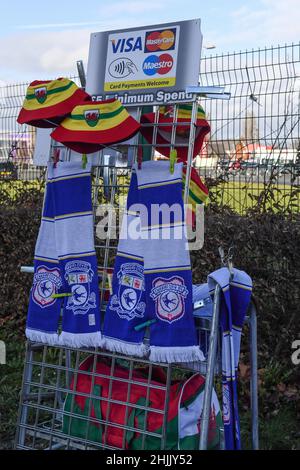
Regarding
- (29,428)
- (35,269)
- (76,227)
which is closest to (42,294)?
(35,269)

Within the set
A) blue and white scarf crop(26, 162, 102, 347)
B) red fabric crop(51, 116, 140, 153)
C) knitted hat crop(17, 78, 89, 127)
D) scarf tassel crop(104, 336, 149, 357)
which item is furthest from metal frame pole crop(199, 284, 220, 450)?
knitted hat crop(17, 78, 89, 127)

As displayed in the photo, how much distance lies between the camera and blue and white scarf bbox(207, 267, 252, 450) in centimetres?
299

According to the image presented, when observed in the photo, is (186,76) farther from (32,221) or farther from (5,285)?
(5,285)

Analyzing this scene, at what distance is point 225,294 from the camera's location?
2953 millimetres

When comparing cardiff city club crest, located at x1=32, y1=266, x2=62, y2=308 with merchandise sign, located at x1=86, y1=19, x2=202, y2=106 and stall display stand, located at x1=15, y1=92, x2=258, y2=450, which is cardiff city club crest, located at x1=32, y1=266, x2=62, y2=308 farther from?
merchandise sign, located at x1=86, y1=19, x2=202, y2=106

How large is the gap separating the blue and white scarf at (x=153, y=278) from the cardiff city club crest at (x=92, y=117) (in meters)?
0.32

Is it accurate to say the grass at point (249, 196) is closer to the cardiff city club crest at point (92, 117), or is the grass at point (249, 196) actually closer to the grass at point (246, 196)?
the grass at point (246, 196)

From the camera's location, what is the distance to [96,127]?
3297mm

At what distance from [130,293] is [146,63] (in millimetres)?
1315

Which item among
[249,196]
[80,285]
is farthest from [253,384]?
[249,196]

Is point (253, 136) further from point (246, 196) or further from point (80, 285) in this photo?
point (80, 285)

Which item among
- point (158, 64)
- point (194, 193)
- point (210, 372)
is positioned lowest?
point (210, 372)

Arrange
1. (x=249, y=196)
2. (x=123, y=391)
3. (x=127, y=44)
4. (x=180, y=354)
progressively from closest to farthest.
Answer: (x=180, y=354), (x=123, y=391), (x=127, y=44), (x=249, y=196)

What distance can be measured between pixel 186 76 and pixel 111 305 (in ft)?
4.24
